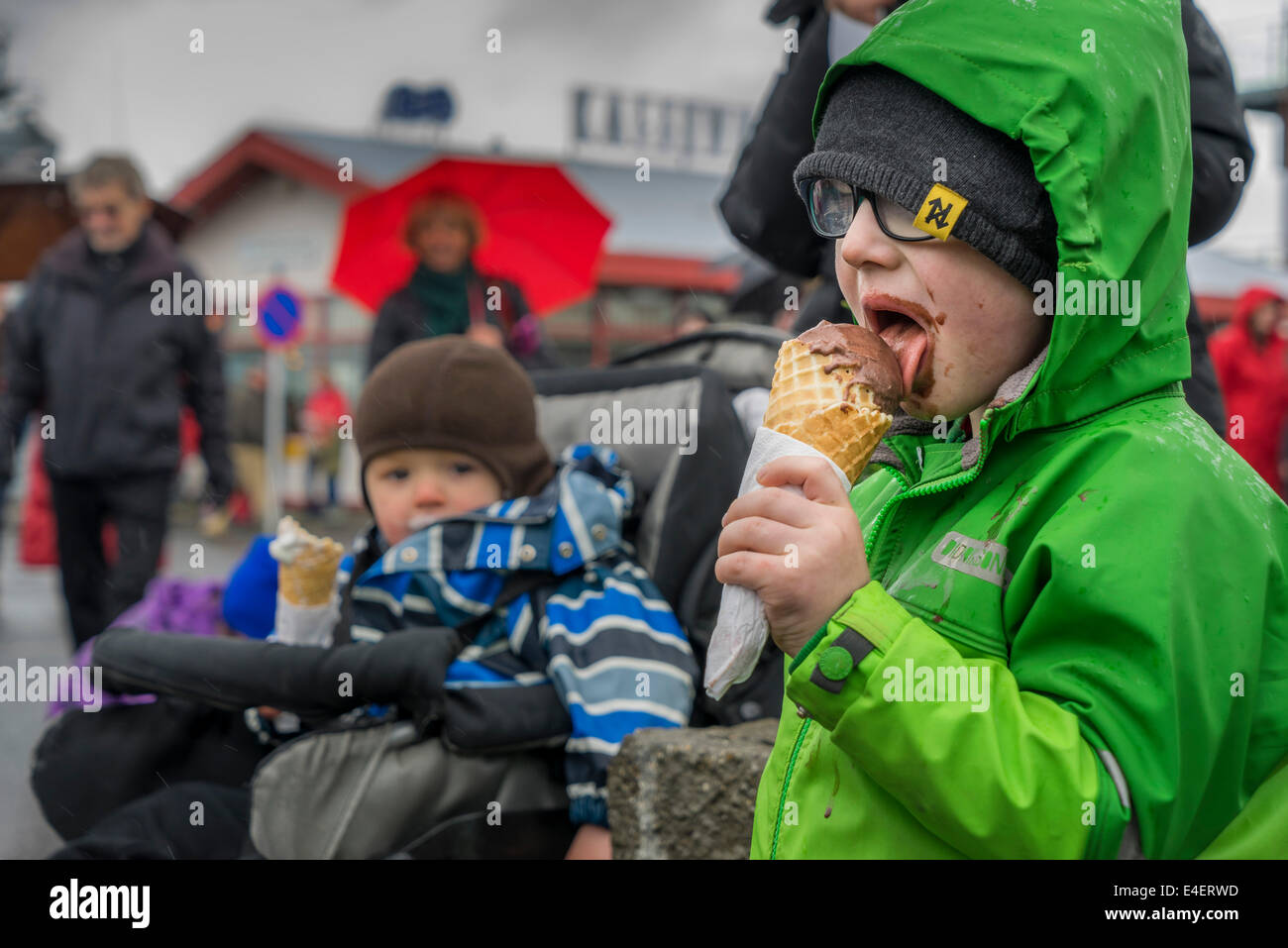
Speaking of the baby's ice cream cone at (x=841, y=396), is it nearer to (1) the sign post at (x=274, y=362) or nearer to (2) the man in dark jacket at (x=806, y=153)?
(2) the man in dark jacket at (x=806, y=153)

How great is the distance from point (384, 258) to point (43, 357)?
6.29 ft

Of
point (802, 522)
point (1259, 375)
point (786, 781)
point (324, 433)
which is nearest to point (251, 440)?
point (324, 433)

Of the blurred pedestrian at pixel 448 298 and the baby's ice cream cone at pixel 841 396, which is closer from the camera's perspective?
the baby's ice cream cone at pixel 841 396

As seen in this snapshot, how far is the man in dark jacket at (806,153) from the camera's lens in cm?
227

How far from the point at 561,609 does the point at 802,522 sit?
1.41m

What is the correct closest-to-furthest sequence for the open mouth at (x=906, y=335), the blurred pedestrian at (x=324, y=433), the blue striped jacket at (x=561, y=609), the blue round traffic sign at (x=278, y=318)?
1. the open mouth at (x=906, y=335)
2. the blue striped jacket at (x=561, y=609)
3. the blue round traffic sign at (x=278, y=318)
4. the blurred pedestrian at (x=324, y=433)

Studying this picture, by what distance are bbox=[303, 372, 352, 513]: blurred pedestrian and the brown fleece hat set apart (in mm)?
14000

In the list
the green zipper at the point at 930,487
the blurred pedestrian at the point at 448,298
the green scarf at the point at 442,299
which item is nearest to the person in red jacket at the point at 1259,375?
the blurred pedestrian at the point at 448,298

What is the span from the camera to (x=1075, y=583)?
47.0 inches

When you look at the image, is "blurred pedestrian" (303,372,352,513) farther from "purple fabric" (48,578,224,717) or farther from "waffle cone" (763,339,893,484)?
"waffle cone" (763,339,893,484)

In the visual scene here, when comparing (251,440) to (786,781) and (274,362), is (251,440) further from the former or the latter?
(786,781)

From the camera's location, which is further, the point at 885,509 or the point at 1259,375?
the point at 1259,375

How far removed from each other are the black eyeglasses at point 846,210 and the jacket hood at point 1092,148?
7 centimetres

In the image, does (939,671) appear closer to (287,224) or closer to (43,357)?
(43,357)
